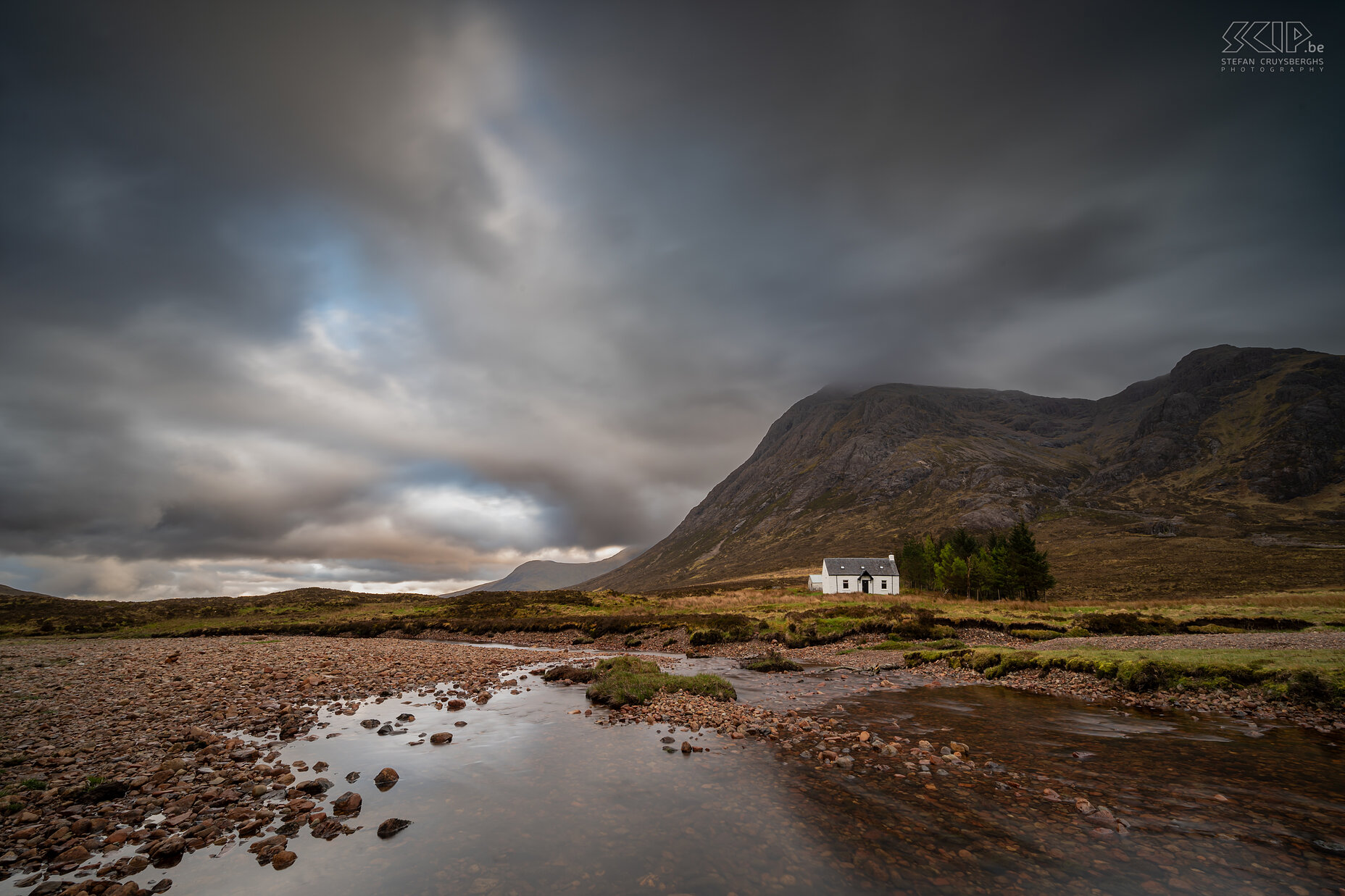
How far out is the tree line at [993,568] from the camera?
304 ft

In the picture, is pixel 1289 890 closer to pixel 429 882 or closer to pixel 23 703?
pixel 429 882

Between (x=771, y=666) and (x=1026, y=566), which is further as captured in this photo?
(x=1026, y=566)

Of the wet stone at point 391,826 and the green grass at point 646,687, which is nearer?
the wet stone at point 391,826

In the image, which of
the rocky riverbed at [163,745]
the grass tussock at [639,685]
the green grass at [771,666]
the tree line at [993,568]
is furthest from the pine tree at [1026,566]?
the rocky riverbed at [163,745]

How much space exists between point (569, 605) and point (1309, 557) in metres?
175

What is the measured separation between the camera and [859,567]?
121875mm

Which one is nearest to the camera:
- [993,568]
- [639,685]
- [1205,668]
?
[1205,668]

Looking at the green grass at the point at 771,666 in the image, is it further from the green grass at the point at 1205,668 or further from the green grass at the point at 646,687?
the green grass at the point at 1205,668

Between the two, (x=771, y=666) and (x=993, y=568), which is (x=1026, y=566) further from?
(x=771, y=666)

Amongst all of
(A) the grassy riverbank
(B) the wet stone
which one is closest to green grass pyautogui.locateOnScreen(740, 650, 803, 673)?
(A) the grassy riverbank

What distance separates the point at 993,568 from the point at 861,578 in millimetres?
29005

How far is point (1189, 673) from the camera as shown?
25.7 metres

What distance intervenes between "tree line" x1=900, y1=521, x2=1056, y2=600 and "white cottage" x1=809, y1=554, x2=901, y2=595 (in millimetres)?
8963

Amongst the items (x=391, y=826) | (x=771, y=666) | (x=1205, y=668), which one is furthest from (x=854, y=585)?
(x=391, y=826)
